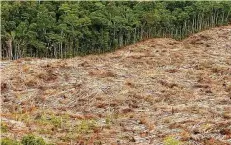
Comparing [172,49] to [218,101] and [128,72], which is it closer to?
[128,72]

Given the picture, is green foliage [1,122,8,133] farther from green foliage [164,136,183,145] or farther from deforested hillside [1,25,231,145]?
green foliage [164,136,183,145]

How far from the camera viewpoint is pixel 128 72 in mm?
74750

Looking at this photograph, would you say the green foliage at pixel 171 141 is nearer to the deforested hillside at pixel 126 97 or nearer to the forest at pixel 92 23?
the deforested hillside at pixel 126 97

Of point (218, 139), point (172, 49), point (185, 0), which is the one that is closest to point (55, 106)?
point (218, 139)

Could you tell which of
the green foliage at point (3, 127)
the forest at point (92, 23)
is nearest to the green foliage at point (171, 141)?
the green foliage at point (3, 127)

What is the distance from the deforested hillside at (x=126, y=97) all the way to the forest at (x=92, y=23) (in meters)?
6.75

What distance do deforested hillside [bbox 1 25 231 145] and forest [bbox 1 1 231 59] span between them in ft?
22.2

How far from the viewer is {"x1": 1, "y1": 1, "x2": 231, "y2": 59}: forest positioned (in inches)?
3644

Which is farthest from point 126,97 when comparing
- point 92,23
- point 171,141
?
point 92,23

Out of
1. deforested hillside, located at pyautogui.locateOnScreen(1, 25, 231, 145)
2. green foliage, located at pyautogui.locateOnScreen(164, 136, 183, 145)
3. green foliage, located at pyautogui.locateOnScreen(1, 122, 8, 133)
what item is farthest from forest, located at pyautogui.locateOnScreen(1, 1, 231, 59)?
green foliage, located at pyautogui.locateOnScreen(164, 136, 183, 145)

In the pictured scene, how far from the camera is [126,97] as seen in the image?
61.1 meters

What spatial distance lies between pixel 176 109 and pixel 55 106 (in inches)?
547

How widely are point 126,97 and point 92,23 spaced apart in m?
38.2

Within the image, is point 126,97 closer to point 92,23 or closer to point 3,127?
point 3,127
